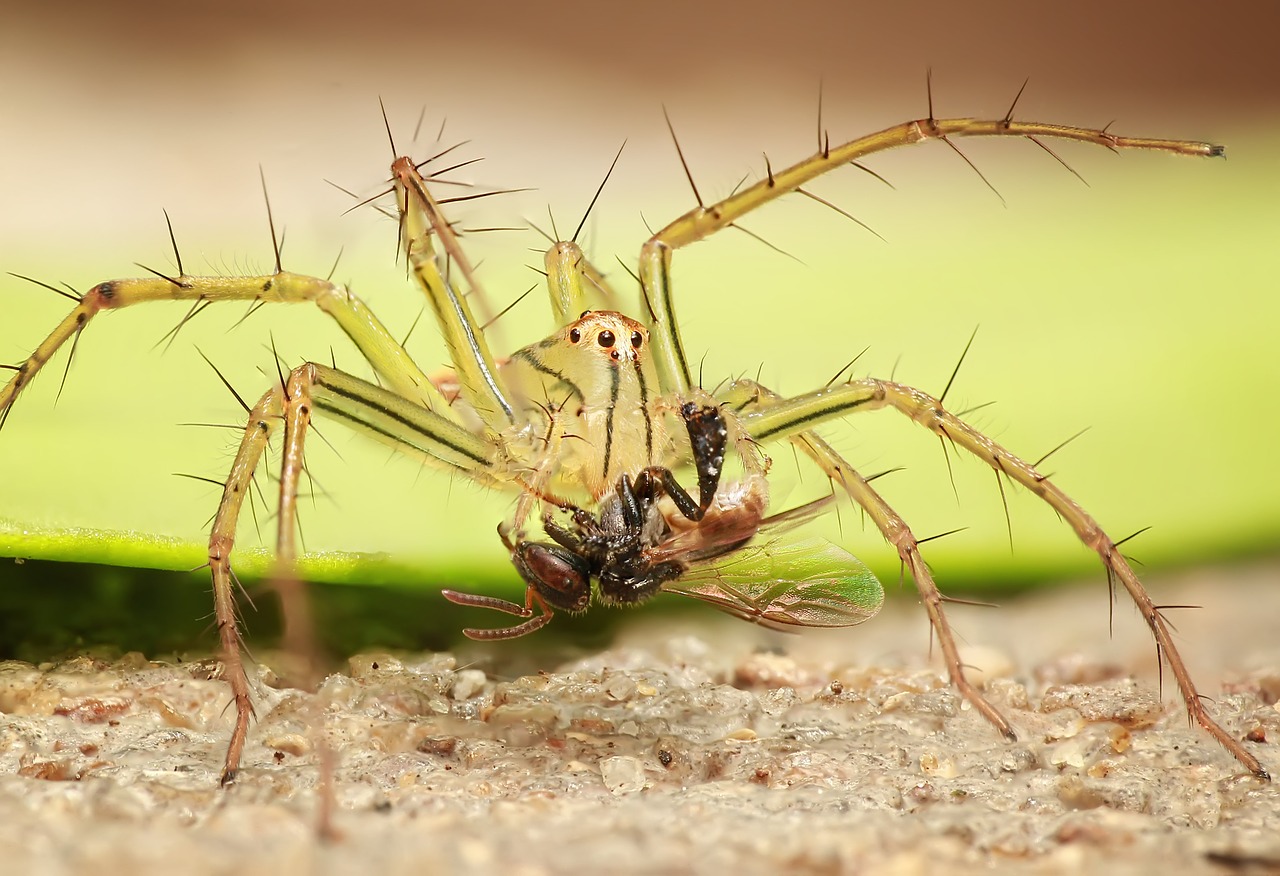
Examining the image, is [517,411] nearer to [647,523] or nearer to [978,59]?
[647,523]

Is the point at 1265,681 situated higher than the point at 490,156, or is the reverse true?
the point at 490,156

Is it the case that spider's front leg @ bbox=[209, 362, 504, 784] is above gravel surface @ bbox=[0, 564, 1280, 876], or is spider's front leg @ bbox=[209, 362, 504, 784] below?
above

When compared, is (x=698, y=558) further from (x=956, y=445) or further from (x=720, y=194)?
(x=720, y=194)

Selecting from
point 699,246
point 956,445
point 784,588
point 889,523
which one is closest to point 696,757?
point 784,588

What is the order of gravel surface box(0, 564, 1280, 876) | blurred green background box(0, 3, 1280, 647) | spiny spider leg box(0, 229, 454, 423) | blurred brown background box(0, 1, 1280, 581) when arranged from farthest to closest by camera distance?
blurred brown background box(0, 1, 1280, 581)
blurred green background box(0, 3, 1280, 647)
spiny spider leg box(0, 229, 454, 423)
gravel surface box(0, 564, 1280, 876)

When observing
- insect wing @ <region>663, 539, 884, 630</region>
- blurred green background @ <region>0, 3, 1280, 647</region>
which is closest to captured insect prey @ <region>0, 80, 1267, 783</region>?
insect wing @ <region>663, 539, 884, 630</region>

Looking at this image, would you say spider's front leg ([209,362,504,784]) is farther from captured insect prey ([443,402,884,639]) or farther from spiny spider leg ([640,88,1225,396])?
spiny spider leg ([640,88,1225,396])

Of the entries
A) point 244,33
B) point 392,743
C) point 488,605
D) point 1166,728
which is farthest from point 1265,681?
point 244,33
